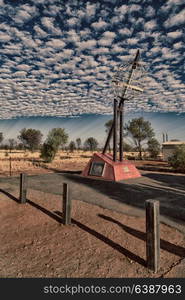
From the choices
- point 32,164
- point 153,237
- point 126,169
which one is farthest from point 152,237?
point 32,164

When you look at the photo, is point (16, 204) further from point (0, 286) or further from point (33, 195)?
point (0, 286)

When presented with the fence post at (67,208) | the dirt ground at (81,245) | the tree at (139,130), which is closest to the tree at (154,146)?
the tree at (139,130)

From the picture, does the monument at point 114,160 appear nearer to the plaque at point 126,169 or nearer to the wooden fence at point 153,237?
the plaque at point 126,169

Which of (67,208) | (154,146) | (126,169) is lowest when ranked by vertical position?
(67,208)

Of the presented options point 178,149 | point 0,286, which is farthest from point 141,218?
point 178,149

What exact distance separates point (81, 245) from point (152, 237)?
5.83ft

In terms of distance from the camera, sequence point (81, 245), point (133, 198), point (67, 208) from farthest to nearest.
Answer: point (133, 198), point (67, 208), point (81, 245)

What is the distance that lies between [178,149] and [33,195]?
16.7m

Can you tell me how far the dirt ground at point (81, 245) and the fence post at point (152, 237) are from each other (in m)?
0.18

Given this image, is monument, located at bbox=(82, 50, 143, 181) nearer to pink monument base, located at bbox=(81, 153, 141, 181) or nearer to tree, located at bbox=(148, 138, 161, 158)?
pink monument base, located at bbox=(81, 153, 141, 181)

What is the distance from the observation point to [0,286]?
123 inches

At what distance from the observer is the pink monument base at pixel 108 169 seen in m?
12.6

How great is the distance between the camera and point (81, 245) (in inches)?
174

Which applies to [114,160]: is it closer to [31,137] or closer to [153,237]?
[153,237]
